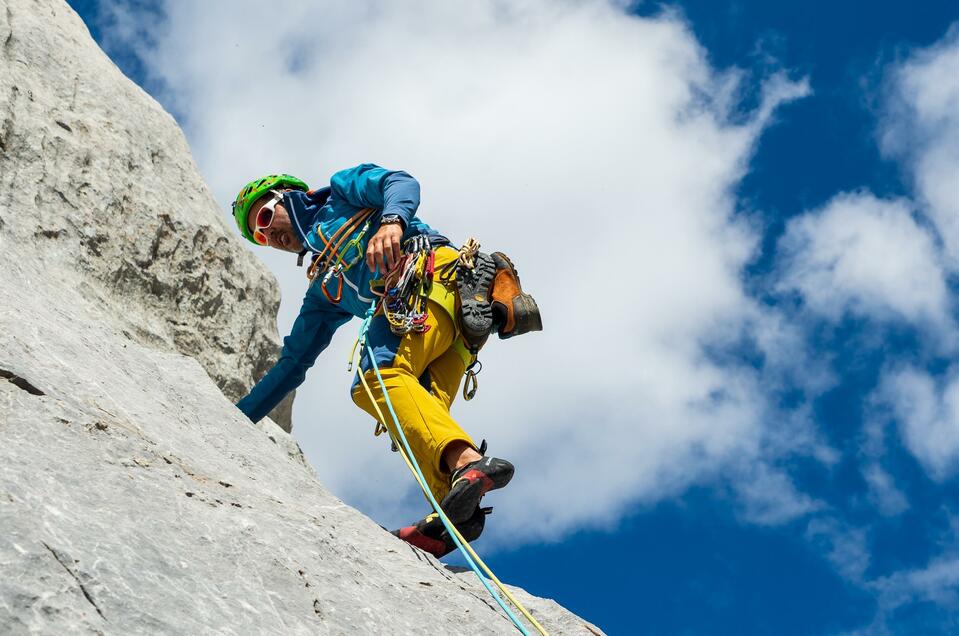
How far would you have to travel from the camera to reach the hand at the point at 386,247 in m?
5.24

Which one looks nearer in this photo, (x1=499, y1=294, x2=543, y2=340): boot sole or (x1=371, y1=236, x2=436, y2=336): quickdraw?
(x1=371, y1=236, x2=436, y2=336): quickdraw

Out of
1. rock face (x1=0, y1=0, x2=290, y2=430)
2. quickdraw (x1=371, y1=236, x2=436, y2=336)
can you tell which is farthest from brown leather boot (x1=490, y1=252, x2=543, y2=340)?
rock face (x1=0, y1=0, x2=290, y2=430)

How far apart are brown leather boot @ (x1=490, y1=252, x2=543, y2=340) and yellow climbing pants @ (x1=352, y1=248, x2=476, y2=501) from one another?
0.87 ft

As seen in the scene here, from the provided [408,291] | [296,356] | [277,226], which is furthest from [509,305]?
[277,226]

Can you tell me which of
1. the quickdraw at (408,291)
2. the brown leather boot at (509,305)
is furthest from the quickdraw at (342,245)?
the brown leather boot at (509,305)

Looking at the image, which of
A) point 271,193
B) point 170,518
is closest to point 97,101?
point 271,193

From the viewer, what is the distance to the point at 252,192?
20.1 feet

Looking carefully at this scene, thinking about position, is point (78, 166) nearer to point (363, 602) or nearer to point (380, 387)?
point (380, 387)

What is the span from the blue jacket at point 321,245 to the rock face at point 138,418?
60cm

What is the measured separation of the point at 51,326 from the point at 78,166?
174 cm

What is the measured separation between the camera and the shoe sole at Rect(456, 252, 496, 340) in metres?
5.62

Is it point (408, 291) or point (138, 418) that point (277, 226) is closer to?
point (408, 291)

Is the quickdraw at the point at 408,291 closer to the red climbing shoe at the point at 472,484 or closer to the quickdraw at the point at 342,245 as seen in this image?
the quickdraw at the point at 342,245

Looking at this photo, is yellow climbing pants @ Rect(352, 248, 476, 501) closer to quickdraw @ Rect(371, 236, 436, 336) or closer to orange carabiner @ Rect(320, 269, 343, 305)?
quickdraw @ Rect(371, 236, 436, 336)
